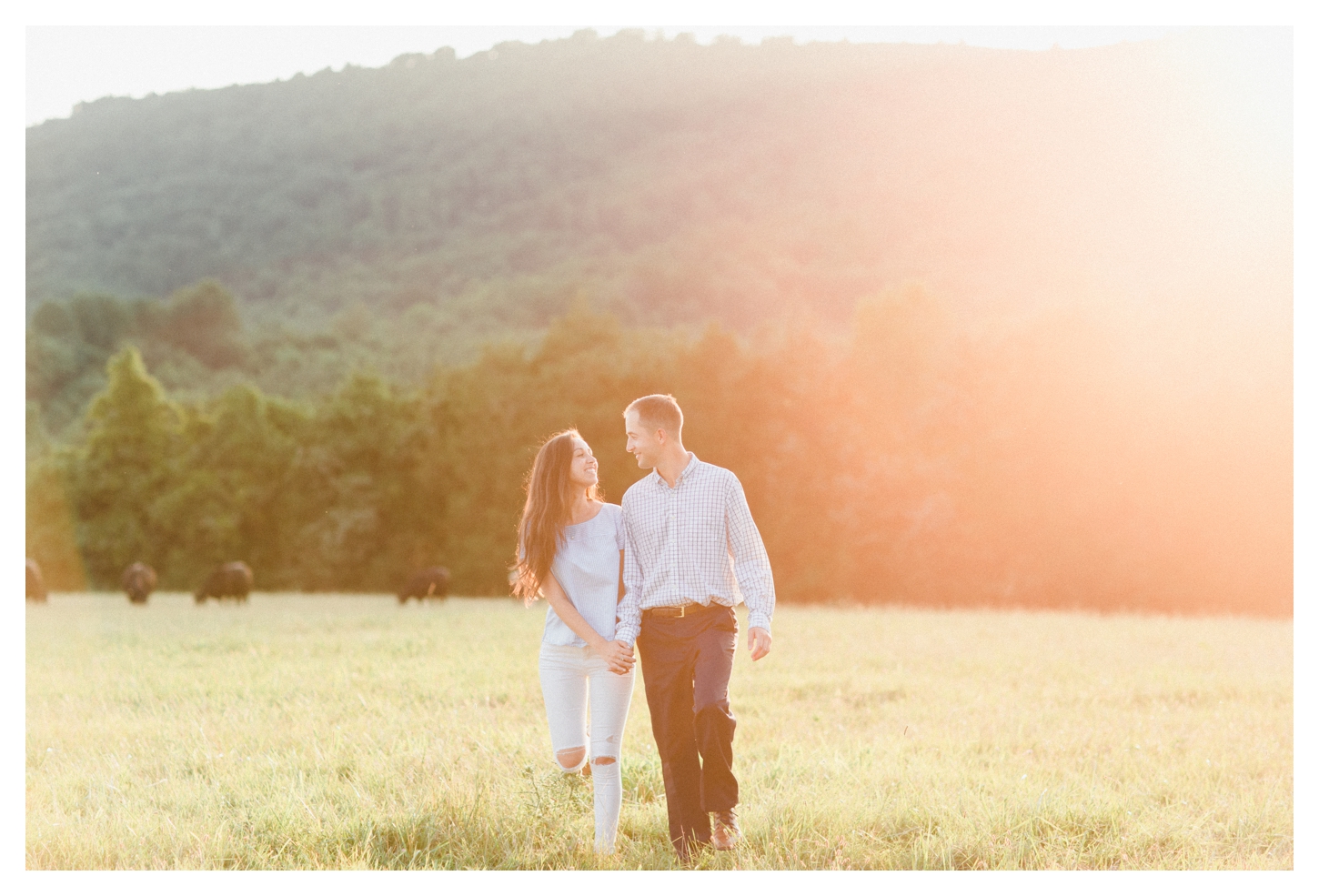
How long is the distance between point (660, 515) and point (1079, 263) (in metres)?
37.8

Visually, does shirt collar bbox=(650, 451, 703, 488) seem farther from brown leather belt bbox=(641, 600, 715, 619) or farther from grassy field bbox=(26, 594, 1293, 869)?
grassy field bbox=(26, 594, 1293, 869)

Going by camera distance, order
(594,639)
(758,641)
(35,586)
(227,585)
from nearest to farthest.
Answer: (758,641) < (594,639) < (35,586) < (227,585)

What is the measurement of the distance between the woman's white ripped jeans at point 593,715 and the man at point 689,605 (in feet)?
0.63

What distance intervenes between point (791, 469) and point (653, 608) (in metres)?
23.0

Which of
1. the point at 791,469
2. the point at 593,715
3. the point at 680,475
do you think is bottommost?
the point at 593,715

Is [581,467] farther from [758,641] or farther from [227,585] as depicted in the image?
[227,585]

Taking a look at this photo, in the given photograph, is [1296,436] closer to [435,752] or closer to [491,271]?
[435,752]

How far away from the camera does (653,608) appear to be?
5.40 m

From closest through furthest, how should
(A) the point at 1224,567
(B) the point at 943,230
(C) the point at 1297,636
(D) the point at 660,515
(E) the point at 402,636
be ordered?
(D) the point at 660,515 → (C) the point at 1297,636 → (E) the point at 402,636 → (A) the point at 1224,567 → (B) the point at 943,230

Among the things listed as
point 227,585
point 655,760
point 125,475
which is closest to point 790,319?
point 227,585

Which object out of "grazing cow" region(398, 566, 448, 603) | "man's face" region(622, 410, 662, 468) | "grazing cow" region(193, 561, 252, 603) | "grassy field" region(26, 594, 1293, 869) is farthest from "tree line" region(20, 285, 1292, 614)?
"man's face" region(622, 410, 662, 468)

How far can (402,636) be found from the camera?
14.5 m

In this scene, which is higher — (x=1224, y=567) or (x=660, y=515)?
(x=660, y=515)
